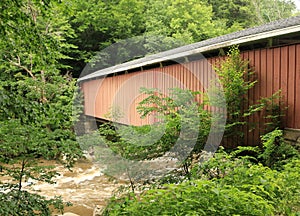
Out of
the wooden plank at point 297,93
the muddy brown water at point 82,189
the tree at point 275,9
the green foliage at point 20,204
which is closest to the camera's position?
the green foliage at point 20,204

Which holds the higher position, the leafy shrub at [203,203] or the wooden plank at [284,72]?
the wooden plank at [284,72]

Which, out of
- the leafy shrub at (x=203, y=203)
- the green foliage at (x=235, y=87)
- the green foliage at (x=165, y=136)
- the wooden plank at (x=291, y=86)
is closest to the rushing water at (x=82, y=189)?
the green foliage at (x=165, y=136)

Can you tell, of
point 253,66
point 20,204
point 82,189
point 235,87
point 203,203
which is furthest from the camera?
point 82,189

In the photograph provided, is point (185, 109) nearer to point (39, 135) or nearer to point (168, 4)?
point (39, 135)

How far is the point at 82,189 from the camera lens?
31.3 ft

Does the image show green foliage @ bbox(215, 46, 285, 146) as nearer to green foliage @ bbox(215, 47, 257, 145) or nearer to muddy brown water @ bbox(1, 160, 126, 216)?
green foliage @ bbox(215, 47, 257, 145)

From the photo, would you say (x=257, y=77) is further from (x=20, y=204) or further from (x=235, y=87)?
(x=20, y=204)

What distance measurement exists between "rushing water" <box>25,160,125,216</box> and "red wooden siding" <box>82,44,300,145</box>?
6.62 feet

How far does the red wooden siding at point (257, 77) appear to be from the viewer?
497 cm

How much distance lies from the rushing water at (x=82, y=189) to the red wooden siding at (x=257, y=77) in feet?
6.62

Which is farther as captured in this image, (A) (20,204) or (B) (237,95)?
(B) (237,95)

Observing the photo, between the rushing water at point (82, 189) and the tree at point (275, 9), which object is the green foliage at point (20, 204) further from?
the tree at point (275, 9)

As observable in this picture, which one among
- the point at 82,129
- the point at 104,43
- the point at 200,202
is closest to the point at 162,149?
the point at 200,202

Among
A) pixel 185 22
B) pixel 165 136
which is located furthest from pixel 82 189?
pixel 185 22
